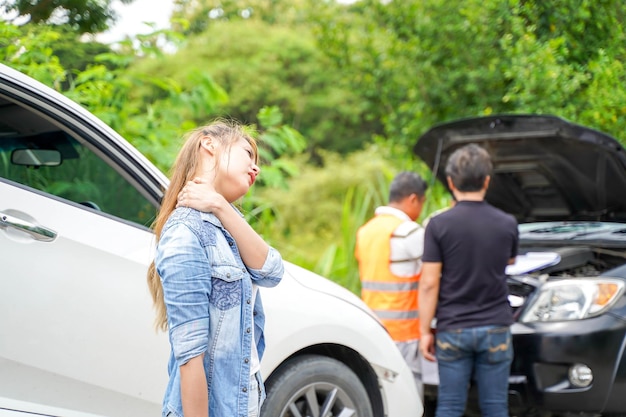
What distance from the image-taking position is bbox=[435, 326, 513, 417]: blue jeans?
396 centimetres

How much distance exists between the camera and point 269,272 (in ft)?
7.59

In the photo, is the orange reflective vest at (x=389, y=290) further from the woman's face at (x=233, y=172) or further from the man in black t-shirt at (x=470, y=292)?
the woman's face at (x=233, y=172)

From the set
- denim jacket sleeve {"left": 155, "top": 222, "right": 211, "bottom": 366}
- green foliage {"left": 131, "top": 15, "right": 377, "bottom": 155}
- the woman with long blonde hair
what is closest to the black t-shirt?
the woman with long blonde hair

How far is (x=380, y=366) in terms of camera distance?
3.51m

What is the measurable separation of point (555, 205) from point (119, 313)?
3.76 meters

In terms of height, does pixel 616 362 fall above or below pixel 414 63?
below

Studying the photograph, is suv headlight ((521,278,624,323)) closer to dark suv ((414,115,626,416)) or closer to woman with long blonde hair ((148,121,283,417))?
dark suv ((414,115,626,416))

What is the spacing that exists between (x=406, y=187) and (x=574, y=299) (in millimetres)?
1163

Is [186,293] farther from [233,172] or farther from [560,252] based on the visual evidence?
[560,252]

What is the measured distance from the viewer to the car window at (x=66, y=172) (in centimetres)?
Result: 363

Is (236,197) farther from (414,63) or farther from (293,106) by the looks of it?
(293,106)

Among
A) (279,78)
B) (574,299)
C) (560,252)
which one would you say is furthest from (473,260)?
(279,78)

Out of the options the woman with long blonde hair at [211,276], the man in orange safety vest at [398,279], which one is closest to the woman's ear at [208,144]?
the woman with long blonde hair at [211,276]

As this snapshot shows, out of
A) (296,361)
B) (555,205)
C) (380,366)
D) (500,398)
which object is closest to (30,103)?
(296,361)
